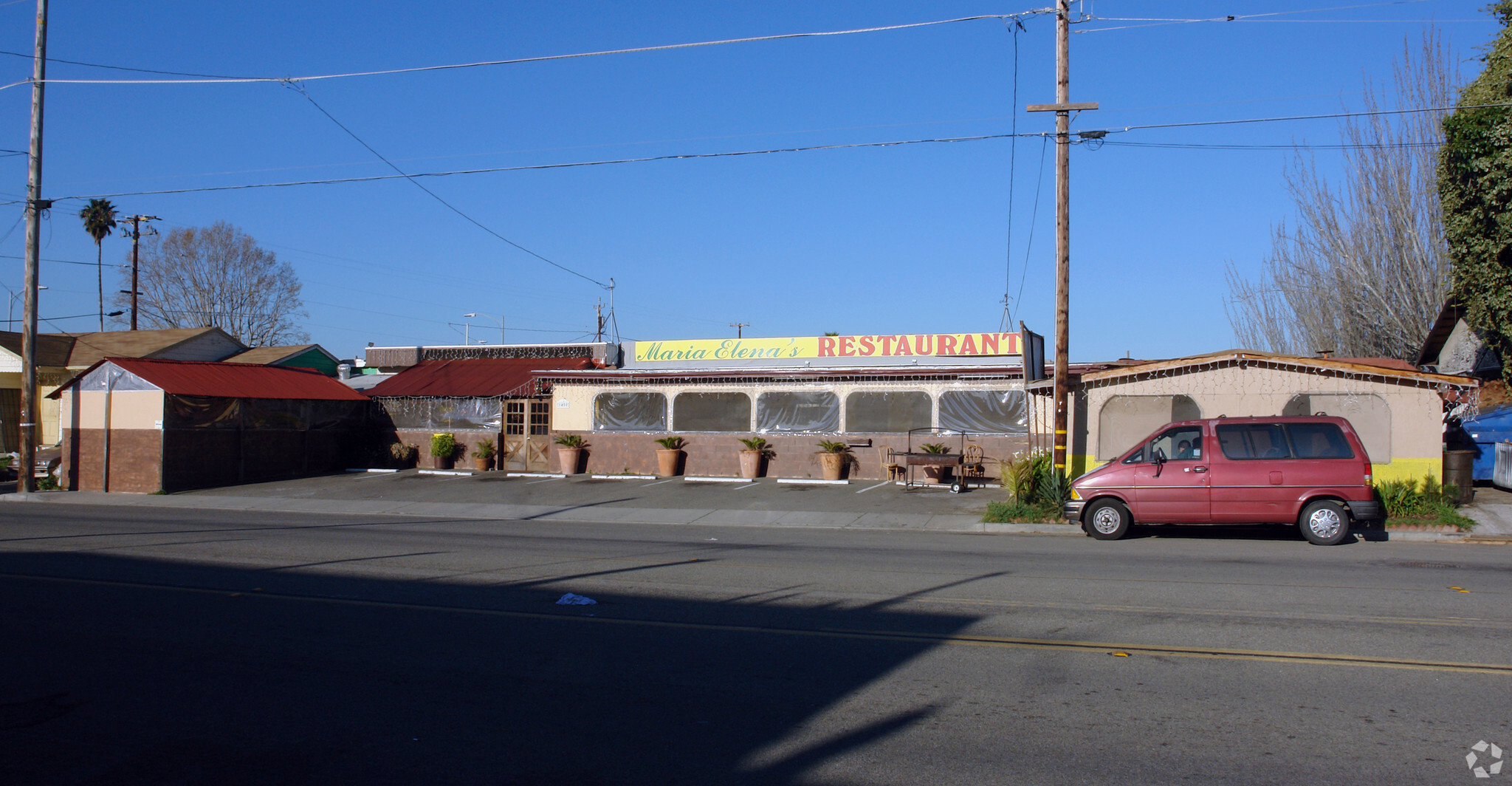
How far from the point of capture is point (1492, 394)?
86.3 ft

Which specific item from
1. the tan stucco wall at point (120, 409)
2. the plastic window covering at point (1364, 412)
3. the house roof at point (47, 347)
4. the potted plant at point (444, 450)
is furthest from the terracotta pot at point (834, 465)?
the house roof at point (47, 347)

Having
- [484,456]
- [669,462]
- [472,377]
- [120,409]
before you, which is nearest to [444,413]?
[472,377]

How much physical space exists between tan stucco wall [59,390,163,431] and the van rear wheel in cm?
2374

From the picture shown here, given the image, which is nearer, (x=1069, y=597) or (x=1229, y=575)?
(x=1069, y=597)

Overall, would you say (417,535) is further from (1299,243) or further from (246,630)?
(1299,243)

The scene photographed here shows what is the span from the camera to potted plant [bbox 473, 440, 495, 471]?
99.2 ft

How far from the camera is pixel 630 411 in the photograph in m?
29.3

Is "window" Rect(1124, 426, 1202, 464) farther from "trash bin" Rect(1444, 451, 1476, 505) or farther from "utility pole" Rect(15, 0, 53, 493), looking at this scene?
"utility pole" Rect(15, 0, 53, 493)

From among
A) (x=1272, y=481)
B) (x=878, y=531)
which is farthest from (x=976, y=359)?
(x=1272, y=481)

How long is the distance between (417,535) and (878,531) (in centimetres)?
819

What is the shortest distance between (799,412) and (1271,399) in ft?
39.8

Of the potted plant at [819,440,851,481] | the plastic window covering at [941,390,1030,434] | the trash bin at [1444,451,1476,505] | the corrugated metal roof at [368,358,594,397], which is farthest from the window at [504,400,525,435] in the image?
the trash bin at [1444,451,1476,505]

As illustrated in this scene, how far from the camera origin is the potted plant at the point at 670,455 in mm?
27969

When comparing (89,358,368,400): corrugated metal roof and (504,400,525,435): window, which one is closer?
(89,358,368,400): corrugated metal roof
